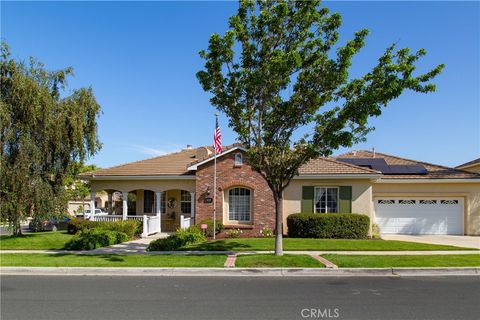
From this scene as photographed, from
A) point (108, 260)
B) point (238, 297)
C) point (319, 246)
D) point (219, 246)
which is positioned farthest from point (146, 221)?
point (238, 297)

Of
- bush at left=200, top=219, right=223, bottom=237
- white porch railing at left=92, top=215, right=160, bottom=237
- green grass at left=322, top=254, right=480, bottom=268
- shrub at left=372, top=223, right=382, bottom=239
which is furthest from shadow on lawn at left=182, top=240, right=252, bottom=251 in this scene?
shrub at left=372, top=223, right=382, bottom=239

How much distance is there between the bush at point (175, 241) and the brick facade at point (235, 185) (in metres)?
2.74

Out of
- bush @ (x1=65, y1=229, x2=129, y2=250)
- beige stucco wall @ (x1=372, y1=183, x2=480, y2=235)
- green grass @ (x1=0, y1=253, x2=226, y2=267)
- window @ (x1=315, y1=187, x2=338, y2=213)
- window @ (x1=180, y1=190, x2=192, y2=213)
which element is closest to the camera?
green grass @ (x1=0, y1=253, x2=226, y2=267)

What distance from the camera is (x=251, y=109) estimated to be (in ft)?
40.7

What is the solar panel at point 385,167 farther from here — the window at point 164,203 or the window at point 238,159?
the window at point 164,203

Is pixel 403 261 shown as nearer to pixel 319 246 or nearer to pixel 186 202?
pixel 319 246

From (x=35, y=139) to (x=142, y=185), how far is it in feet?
21.3

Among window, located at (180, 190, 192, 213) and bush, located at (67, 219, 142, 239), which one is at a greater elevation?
window, located at (180, 190, 192, 213)

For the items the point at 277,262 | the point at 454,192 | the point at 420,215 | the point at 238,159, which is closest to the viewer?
the point at 277,262

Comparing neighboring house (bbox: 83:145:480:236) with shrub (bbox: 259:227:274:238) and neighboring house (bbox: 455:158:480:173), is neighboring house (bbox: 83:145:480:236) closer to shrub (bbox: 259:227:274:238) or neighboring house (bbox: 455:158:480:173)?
shrub (bbox: 259:227:274:238)

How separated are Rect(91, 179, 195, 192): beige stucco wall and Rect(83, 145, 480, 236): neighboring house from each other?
0.05 metres

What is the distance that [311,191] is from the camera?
20.5 metres

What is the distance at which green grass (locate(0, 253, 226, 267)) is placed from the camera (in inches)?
462

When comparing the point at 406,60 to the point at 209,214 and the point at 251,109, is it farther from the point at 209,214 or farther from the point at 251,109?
the point at 209,214
